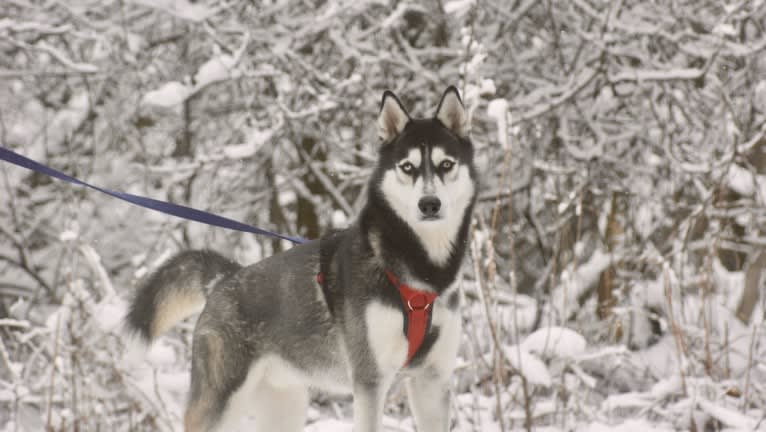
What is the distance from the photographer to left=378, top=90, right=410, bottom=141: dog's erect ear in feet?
9.23

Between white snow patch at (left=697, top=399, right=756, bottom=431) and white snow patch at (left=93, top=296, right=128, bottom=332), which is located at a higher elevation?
white snow patch at (left=93, top=296, right=128, bottom=332)

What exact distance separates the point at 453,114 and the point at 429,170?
33cm

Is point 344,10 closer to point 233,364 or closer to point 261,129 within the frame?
point 261,129

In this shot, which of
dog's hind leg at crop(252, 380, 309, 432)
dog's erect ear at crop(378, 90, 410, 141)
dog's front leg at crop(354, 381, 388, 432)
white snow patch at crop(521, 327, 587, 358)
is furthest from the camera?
white snow patch at crop(521, 327, 587, 358)

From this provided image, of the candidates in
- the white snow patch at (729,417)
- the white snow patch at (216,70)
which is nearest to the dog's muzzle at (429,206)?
the white snow patch at (729,417)

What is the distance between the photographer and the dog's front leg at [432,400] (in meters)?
2.70

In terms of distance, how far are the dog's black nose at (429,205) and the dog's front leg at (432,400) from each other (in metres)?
0.57

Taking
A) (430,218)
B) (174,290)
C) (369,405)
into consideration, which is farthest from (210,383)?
(430,218)

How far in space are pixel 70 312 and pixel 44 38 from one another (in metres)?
3.59

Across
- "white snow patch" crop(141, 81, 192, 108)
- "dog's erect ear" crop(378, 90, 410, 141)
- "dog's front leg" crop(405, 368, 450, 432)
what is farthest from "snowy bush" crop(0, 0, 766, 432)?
"dog's erect ear" crop(378, 90, 410, 141)

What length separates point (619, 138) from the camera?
6.26 m

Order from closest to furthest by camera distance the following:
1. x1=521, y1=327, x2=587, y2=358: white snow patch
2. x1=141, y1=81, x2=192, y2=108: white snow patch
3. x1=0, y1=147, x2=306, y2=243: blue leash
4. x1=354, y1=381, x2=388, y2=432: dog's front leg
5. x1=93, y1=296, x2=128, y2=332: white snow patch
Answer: x1=0, y1=147, x2=306, y2=243: blue leash → x1=354, y1=381, x2=388, y2=432: dog's front leg → x1=521, y1=327, x2=587, y2=358: white snow patch → x1=93, y1=296, x2=128, y2=332: white snow patch → x1=141, y1=81, x2=192, y2=108: white snow patch

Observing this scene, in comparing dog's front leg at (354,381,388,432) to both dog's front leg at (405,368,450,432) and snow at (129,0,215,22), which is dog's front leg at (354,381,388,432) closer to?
dog's front leg at (405,368,450,432)

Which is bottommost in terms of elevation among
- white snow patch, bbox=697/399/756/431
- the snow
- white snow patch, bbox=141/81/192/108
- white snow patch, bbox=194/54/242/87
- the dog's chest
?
white snow patch, bbox=697/399/756/431
